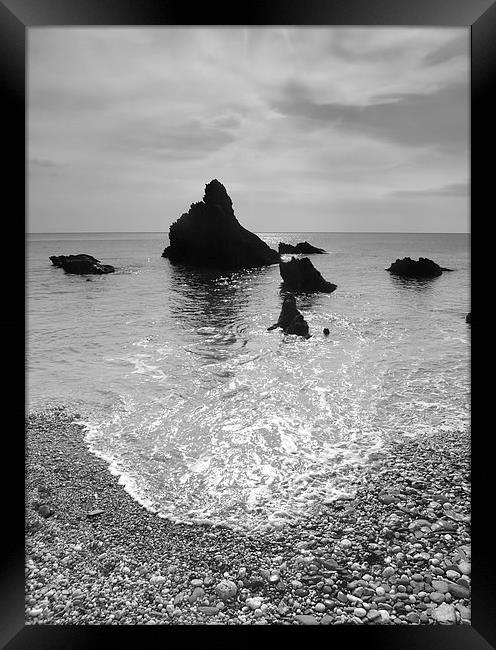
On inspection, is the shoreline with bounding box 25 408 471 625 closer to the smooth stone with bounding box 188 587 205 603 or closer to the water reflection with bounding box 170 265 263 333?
the smooth stone with bounding box 188 587 205 603

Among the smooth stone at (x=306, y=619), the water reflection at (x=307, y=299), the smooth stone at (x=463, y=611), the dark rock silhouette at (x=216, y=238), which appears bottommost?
the smooth stone at (x=306, y=619)

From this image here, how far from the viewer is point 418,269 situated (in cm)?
2888

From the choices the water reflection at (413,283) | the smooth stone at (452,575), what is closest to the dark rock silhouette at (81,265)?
the water reflection at (413,283)

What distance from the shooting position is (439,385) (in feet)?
30.1

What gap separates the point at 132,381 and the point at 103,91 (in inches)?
1265

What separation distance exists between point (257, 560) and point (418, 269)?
92.0 feet

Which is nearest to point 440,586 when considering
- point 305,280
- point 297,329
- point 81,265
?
point 297,329

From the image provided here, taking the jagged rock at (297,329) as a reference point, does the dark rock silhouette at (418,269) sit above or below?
above

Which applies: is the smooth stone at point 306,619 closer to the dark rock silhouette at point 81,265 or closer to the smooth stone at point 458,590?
the smooth stone at point 458,590

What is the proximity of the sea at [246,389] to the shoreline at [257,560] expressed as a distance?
34 cm

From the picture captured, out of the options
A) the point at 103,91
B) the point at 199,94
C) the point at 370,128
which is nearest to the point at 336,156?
the point at 370,128
